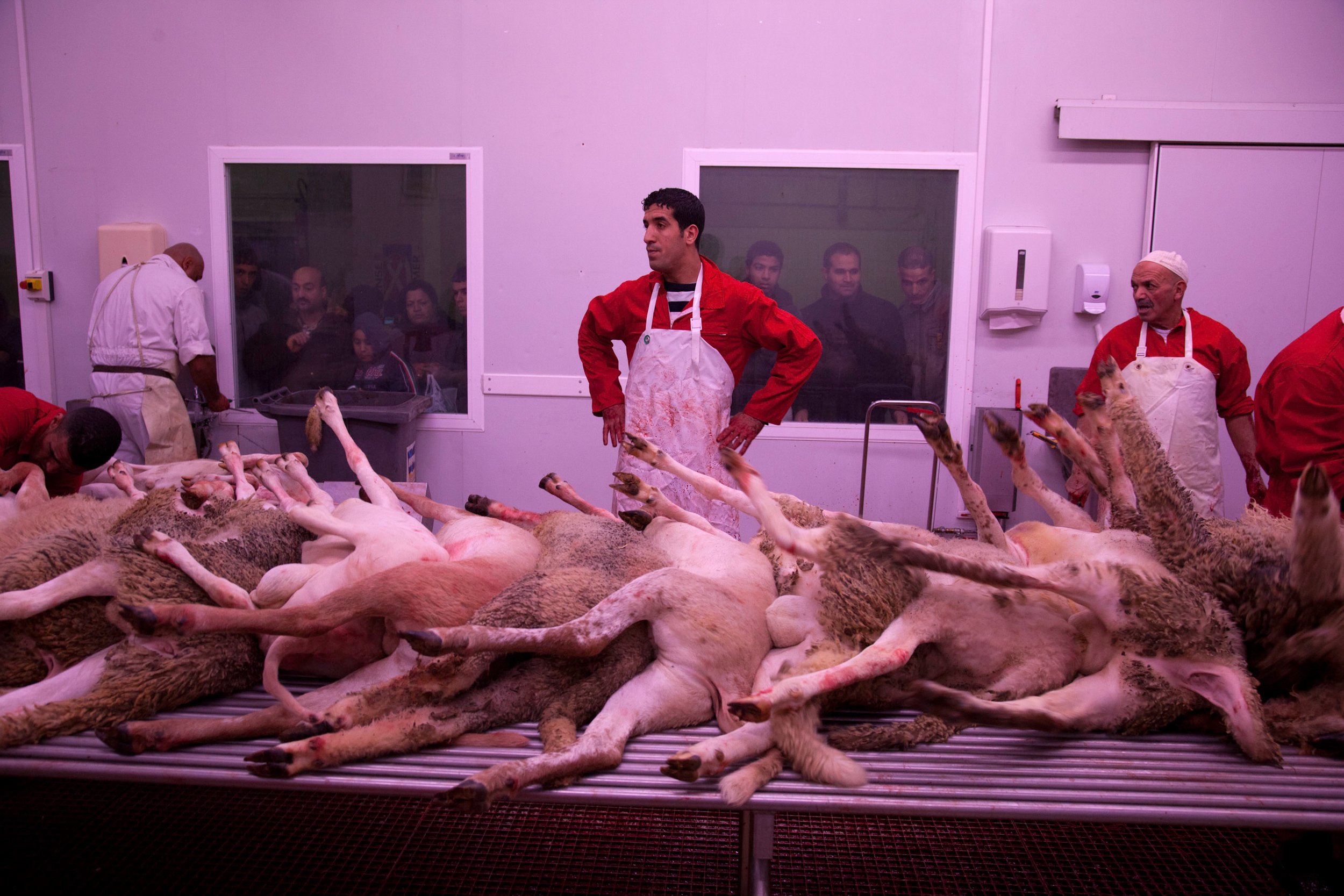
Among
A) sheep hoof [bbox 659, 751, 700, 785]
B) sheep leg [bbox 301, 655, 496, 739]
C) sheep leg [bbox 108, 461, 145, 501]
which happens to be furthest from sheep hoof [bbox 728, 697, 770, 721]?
sheep leg [bbox 108, 461, 145, 501]

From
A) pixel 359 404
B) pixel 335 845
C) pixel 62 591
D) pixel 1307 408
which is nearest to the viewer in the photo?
pixel 62 591

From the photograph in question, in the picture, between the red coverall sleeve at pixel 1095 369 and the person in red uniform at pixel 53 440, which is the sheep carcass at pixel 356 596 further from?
the red coverall sleeve at pixel 1095 369

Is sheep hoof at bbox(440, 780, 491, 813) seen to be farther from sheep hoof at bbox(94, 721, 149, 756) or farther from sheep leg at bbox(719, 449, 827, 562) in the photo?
sheep leg at bbox(719, 449, 827, 562)

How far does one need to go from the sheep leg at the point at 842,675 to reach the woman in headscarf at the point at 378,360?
13.4 ft

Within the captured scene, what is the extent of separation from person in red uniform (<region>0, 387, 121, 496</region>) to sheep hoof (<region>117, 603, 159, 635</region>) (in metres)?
1.57

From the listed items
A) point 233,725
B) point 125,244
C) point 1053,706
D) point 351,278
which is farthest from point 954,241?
point 125,244

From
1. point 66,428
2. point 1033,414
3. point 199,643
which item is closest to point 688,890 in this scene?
point 199,643

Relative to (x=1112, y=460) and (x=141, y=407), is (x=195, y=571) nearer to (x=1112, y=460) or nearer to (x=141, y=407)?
(x=1112, y=460)

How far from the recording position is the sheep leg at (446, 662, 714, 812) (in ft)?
4.20

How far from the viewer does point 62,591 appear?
166 cm

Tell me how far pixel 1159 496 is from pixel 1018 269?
3.29 m

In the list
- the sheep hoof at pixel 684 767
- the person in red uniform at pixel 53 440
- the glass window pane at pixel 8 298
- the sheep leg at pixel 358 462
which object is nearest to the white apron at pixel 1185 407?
the sheep hoof at pixel 684 767

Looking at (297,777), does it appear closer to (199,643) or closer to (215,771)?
(215,771)

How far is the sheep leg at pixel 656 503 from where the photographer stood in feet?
6.91
